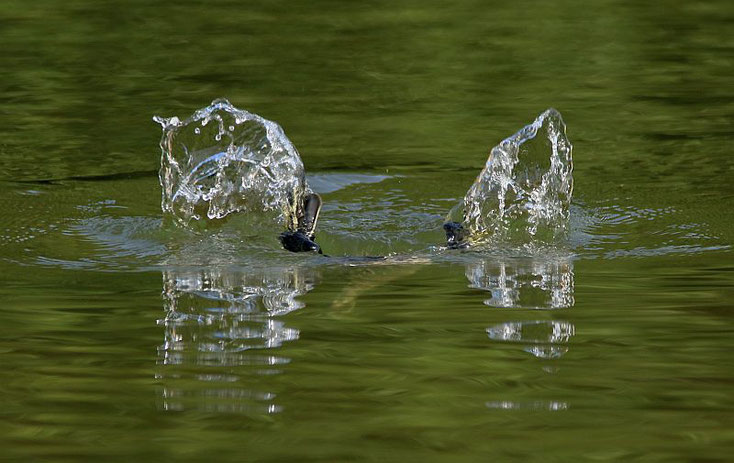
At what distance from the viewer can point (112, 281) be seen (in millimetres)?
6289

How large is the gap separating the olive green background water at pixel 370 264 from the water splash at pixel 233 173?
0.93ft

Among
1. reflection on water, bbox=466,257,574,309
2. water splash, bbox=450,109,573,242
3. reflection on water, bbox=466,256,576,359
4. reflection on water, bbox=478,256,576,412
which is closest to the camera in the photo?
reflection on water, bbox=478,256,576,412

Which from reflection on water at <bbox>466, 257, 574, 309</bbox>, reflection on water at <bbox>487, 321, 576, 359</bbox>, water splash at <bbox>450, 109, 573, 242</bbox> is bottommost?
reflection on water at <bbox>487, 321, 576, 359</bbox>

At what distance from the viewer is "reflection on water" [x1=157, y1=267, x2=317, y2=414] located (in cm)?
425

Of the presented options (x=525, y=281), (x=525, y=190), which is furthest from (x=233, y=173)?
(x=525, y=281)

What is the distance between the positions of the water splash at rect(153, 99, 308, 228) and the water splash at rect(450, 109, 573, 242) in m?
0.99

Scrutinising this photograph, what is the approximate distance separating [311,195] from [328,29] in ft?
23.8

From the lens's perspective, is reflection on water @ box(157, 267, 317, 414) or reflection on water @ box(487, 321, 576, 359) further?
reflection on water @ box(487, 321, 576, 359)

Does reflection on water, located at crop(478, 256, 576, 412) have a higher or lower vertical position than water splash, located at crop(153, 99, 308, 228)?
lower

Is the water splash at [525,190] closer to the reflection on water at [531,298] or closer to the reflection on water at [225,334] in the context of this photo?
the reflection on water at [531,298]

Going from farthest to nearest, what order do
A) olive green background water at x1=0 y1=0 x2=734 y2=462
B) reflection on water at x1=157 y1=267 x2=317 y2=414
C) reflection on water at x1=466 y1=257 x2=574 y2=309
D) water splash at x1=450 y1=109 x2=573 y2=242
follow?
water splash at x1=450 y1=109 x2=573 y2=242 < reflection on water at x1=466 y1=257 x2=574 y2=309 < reflection on water at x1=157 y1=267 x2=317 y2=414 < olive green background water at x1=0 y1=0 x2=734 y2=462

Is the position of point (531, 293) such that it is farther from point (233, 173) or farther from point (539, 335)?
point (233, 173)

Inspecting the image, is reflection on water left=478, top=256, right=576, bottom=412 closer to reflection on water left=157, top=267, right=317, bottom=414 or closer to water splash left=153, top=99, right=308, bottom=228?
reflection on water left=157, top=267, right=317, bottom=414

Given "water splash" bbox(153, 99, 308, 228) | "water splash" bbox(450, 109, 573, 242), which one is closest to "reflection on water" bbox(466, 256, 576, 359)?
"water splash" bbox(450, 109, 573, 242)
